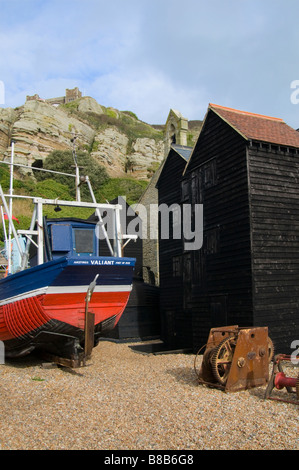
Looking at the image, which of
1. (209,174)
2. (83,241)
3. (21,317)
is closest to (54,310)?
(21,317)

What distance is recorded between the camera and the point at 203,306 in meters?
15.6

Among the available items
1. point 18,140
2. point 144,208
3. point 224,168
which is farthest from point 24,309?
point 18,140

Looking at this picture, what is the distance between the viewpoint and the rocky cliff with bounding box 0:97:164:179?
180 ft

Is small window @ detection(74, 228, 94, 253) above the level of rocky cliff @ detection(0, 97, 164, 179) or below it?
below

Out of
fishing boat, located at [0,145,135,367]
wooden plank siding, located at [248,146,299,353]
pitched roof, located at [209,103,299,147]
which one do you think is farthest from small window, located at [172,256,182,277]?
pitched roof, located at [209,103,299,147]

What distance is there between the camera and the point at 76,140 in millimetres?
62719

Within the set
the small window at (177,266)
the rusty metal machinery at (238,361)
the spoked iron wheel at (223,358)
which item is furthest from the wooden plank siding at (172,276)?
the spoked iron wheel at (223,358)

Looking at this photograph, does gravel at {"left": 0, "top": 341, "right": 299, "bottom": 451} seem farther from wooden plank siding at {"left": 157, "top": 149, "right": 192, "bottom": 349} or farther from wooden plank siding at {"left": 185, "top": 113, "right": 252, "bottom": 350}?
wooden plank siding at {"left": 157, "top": 149, "right": 192, "bottom": 349}

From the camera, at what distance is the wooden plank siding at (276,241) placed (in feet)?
42.7

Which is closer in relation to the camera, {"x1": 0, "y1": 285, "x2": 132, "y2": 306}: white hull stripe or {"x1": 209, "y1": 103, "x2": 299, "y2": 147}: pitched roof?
{"x1": 0, "y1": 285, "x2": 132, "y2": 306}: white hull stripe

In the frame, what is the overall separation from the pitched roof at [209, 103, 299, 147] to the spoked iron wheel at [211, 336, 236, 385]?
779cm

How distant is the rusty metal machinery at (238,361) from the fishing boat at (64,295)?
3859 mm

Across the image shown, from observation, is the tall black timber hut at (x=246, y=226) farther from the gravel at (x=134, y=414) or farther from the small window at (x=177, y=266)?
the gravel at (x=134, y=414)

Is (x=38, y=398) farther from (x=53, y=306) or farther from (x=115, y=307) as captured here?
(x=115, y=307)
